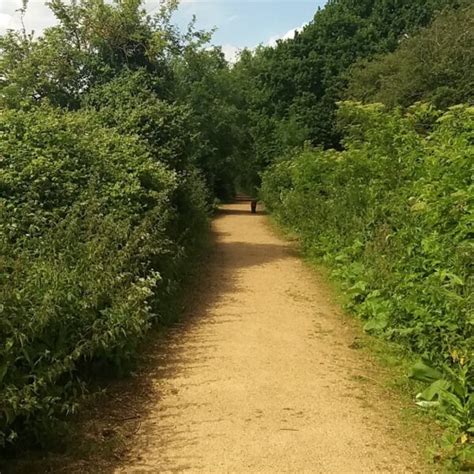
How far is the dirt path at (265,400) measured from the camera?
454cm

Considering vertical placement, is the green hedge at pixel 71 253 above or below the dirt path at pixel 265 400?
above

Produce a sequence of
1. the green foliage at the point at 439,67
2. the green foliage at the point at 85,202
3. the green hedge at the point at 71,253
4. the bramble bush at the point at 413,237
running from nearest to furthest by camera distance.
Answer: the green hedge at the point at 71,253, the green foliage at the point at 85,202, the bramble bush at the point at 413,237, the green foliage at the point at 439,67

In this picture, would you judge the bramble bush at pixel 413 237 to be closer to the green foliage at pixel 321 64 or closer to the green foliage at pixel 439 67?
the green foliage at pixel 439 67

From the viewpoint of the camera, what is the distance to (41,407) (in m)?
4.16

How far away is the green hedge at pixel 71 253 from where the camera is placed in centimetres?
447

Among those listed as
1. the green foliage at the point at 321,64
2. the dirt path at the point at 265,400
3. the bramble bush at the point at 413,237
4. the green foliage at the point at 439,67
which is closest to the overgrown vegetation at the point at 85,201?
the dirt path at the point at 265,400

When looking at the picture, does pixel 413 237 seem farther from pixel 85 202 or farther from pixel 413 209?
pixel 85 202

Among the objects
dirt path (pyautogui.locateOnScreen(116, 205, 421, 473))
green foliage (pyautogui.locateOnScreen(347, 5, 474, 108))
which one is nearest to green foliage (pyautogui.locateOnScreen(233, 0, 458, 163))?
green foliage (pyautogui.locateOnScreen(347, 5, 474, 108))

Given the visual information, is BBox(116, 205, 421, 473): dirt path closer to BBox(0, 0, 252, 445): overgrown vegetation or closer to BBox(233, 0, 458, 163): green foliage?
BBox(0, 0, 252, 445): overgrown vegetation

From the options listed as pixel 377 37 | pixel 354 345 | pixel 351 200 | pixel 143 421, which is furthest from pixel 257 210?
pixel 143 421

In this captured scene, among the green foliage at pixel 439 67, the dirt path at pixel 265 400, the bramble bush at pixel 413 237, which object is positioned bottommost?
the dirt path at pixel 265 400

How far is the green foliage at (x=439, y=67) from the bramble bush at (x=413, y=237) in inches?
369

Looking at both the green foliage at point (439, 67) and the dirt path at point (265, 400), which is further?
the green foliage at point (439, 67)

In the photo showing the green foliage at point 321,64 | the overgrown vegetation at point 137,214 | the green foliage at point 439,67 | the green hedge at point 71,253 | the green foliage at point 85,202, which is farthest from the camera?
the green foliage at point 321,64
